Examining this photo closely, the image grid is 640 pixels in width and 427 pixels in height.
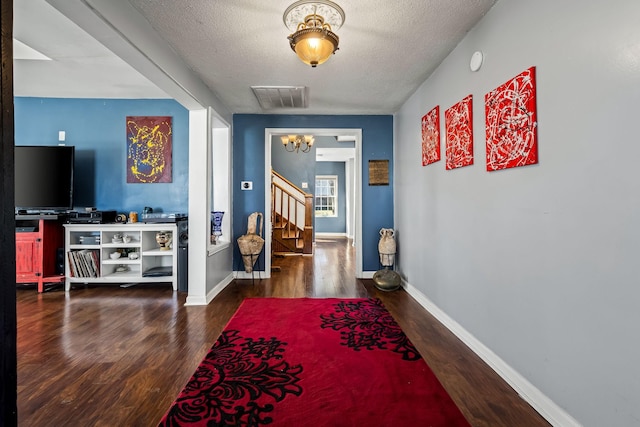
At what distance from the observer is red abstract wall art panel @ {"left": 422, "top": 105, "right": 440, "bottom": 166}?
2973 mm

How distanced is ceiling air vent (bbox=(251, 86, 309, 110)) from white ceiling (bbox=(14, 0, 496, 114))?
0.31 ft

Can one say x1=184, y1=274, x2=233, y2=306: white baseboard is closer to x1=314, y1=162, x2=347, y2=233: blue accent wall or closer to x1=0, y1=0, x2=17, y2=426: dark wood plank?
x1=0, y1=0, x2=17, y2=426: dark wood plank

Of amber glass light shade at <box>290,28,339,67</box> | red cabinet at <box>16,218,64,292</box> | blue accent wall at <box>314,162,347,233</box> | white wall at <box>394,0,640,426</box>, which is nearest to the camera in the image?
white wall at <box>394,0,640,426</box>

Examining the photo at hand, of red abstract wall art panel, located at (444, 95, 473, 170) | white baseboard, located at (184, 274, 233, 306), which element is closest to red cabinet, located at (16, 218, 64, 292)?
white baseboard, located at (184, 274, 233, 306)

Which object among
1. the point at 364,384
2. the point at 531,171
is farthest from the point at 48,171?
the point at 531,171

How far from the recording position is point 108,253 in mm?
4117

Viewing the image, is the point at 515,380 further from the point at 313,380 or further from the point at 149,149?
the point at 149,149

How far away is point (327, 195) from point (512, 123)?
9496 mm

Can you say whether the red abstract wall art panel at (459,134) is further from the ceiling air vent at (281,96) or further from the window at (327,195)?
the window at (327,195)

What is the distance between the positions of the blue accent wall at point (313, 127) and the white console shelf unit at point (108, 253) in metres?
0.95

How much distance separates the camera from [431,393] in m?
1.73

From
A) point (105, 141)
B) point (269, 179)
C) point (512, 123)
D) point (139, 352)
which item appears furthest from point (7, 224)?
point (105, 141)

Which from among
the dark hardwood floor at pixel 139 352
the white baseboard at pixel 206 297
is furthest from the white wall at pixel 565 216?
the white baseboard at pixel 206 297

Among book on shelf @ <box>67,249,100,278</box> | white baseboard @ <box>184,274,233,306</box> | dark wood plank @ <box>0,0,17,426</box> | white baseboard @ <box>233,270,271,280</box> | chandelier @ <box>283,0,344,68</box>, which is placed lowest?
white baseboard @ <box>184,274,233,306</box>
